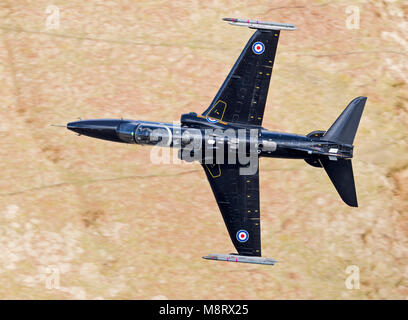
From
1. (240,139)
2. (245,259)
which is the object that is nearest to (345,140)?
(240,139)

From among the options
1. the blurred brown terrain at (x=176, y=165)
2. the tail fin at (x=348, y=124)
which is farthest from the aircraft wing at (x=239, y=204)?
the tail fin at (x=348, y=124)

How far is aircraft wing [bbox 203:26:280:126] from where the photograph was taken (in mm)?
36531

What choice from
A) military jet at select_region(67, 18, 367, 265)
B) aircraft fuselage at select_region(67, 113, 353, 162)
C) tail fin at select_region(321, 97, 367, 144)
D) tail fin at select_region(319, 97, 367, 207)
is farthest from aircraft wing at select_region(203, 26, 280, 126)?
tail fin at select_region(321, 97, 367, 144)

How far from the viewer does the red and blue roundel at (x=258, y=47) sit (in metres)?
36.6

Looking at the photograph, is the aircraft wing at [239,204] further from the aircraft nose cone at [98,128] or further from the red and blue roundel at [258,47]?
the red and blue roundel at [258,47]

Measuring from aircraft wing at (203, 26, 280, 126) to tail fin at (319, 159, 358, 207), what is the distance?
4.72m

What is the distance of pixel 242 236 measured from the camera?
1435 inches

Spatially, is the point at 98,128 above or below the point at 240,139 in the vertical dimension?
above

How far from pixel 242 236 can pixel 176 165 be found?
262 inches

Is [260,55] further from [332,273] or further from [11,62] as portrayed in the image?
[11,62]

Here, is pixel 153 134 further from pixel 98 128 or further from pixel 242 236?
pixel 242 236

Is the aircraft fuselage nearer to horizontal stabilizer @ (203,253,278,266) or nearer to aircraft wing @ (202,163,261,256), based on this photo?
aircraft wing @ (202,163,261,256)

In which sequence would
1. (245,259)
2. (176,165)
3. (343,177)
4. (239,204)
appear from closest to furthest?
(343,177), (245,259), (239,204), (176,165)

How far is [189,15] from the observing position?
4494cm
